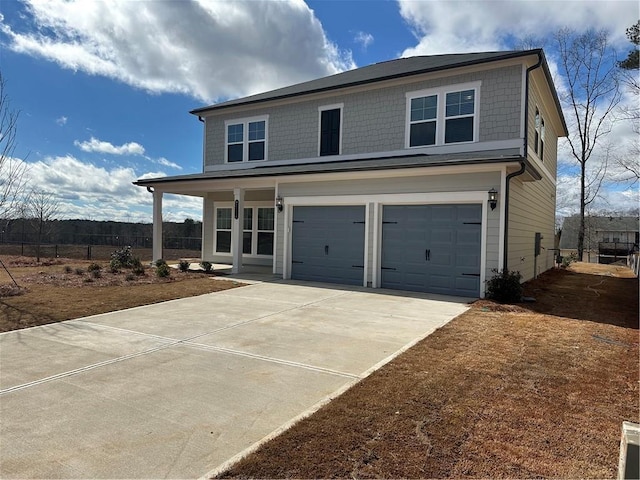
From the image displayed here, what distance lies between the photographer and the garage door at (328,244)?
37.7 ft

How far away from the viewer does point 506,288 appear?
29.9ft

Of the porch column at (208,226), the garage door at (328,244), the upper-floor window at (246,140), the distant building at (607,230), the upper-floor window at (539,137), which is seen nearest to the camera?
the garage door at (328,244)

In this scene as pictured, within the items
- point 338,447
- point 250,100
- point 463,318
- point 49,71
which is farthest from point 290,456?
point 250,100

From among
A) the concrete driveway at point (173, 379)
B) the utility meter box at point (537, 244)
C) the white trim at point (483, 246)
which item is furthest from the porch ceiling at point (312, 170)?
the utility meter box at point (537, 244)

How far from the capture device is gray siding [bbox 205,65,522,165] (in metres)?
11.0

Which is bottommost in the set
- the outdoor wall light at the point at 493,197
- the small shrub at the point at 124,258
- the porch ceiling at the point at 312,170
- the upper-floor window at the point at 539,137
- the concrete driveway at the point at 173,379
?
the concrete driveway at the point at 173,379

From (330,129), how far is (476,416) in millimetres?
12038

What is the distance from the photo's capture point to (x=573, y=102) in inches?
1139

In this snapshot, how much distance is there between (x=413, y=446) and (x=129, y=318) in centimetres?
579

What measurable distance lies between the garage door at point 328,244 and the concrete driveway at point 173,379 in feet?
12.0

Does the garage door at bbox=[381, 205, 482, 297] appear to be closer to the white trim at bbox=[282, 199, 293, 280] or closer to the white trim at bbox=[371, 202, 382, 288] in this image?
the white trim at bbox=[371, 202, 382, 288]

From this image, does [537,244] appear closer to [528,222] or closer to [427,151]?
[528,222]

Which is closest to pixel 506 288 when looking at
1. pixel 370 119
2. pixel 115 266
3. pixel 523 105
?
pixel 523 105

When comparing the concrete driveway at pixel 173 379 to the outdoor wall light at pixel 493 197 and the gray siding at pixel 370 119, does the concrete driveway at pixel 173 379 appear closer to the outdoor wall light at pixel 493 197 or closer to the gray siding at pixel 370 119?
the outdoor wall light at pixel 493 197
